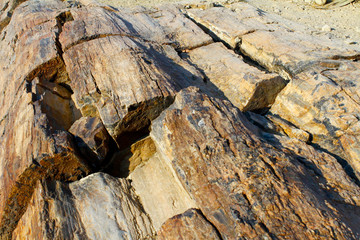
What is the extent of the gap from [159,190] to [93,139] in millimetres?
776

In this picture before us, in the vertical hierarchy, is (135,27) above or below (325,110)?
above

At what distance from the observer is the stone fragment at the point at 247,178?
4.98 feet

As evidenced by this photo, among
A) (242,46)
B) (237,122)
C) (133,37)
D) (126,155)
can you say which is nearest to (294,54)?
(242,46)

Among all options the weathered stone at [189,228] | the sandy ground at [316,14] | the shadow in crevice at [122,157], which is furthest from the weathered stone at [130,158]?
the sandy ground at [316,14]

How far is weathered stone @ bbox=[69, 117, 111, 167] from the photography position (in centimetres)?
233

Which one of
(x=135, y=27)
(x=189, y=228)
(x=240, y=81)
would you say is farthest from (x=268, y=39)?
(x=189, y=228)

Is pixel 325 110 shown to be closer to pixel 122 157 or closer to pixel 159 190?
pixel 159 190

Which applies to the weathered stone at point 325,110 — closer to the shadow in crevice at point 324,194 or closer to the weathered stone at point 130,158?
the shadow in crevice at point 324,194

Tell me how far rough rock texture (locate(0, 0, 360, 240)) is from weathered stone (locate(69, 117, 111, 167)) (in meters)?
0.01

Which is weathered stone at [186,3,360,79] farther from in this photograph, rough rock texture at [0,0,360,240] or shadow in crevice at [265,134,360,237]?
shadow in crevice at [265,134,360,237]

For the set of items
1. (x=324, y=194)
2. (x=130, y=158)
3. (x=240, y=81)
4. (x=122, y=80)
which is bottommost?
(x=130, y=158)

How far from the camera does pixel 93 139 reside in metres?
2.34

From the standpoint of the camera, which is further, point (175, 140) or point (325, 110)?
point (325, 110)

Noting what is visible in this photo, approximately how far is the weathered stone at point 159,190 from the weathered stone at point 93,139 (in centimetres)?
39
